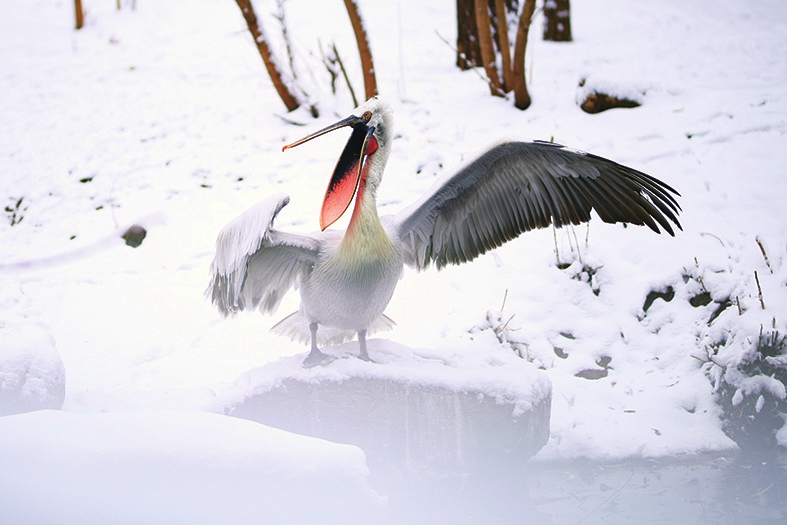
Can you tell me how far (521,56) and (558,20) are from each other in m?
2.52

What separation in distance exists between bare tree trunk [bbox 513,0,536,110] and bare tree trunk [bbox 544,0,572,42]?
7.69 feet

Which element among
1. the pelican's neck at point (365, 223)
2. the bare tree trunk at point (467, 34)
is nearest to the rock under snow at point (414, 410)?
the pelican's neck at point (365, 223)

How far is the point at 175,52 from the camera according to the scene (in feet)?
26.5

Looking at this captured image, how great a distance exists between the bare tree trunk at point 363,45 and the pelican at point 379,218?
2776 millimetres

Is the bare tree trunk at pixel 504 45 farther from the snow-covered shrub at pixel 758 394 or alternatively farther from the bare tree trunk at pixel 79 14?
the bare tree trunk at pixel 79 14

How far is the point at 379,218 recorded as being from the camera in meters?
3.04

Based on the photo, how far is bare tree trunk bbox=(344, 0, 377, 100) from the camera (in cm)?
556

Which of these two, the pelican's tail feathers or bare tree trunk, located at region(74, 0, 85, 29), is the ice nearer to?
the pelican's tail feathers

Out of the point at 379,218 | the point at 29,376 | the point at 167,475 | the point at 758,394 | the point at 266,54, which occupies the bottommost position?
the point at 758,394

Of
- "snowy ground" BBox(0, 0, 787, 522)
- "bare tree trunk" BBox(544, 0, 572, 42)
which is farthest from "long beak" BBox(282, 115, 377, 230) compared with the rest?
"bare tree trunk" BBox(544, 0, 572, 42)

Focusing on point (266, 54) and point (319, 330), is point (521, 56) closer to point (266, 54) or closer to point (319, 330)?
point (266, 54)

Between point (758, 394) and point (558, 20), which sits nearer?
point (758, 394)

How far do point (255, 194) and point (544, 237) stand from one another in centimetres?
211

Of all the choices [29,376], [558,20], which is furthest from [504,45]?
[29,376]
